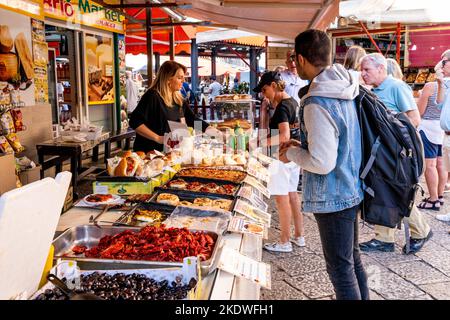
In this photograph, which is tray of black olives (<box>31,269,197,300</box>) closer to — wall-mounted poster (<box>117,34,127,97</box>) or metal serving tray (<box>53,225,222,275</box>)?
metal serving tray (<box>53,225,222,275</box>)

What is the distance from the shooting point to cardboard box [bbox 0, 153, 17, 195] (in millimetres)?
2740

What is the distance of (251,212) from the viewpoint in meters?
3.18

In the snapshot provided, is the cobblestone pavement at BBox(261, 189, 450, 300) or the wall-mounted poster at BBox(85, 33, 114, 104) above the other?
the wall-mounted poster at BBox(85, 33, 114, 104)

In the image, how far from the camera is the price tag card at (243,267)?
2109mm

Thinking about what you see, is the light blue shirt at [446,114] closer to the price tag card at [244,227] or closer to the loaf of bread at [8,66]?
the price tag card at [244,227]

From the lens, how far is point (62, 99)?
28.8 ft

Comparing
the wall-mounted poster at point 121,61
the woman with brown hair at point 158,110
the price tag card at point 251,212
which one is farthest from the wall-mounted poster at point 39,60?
the price tag card at point 251,212

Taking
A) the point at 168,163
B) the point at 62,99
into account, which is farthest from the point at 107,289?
the point at 62,99

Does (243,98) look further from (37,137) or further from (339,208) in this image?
(339,208)

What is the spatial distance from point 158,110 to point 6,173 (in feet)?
7.14

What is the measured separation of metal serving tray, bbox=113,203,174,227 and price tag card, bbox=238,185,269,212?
666 mm

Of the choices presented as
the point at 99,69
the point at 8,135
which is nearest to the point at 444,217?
the point at 8,135

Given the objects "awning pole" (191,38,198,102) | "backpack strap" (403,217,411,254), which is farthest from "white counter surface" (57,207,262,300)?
"awning pole" (191,38,198,102)
